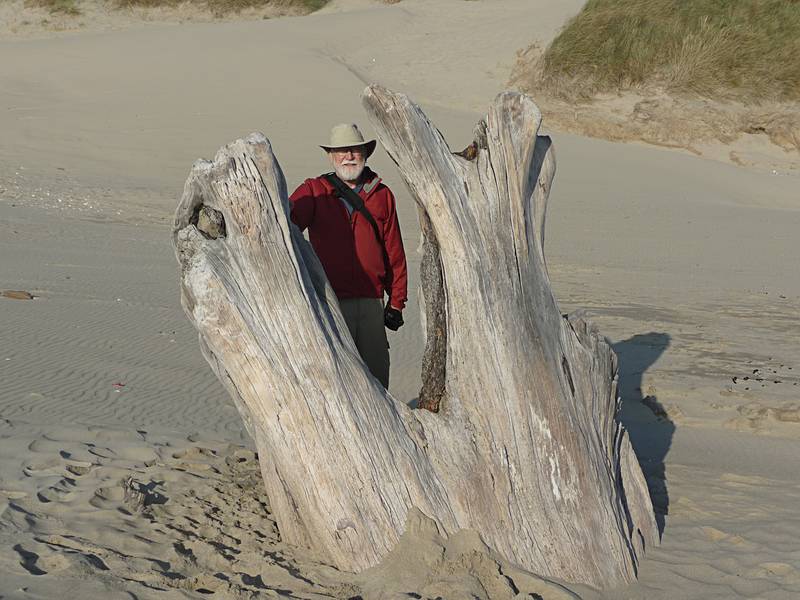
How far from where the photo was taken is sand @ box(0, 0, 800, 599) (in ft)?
13.4

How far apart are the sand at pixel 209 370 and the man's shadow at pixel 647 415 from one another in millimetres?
26

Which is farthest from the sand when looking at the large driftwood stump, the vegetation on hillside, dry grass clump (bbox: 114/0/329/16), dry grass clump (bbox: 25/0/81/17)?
dry grass clump (bbox: 114/0/329/16)

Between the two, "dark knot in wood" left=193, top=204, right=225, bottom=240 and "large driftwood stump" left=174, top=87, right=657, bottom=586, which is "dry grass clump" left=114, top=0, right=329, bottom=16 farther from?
"dark knot in wood" left=193, top=204, right=225, bottom=240

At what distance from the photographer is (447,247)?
4418 millimetres

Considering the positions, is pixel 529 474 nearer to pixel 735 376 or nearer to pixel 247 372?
pixel 247 372

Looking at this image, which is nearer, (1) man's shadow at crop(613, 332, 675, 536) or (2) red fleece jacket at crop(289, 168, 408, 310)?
(2) red fleece jacket at crop(289, 168, 408, 310)

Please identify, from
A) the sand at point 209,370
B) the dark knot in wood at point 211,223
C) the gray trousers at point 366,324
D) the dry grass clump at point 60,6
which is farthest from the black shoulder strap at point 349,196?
the dry grass clump at point 60,6

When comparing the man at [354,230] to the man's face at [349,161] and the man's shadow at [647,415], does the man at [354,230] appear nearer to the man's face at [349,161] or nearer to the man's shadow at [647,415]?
the man's face at [349,161]

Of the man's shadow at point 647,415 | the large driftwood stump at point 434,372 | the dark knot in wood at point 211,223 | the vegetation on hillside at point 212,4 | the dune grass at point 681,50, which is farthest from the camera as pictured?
the vegetation on hillside at point 212,4

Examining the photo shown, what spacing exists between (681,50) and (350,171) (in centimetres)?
2130

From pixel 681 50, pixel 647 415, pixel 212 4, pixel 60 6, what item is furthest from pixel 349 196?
pixel 212 4

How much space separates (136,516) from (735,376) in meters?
5.32

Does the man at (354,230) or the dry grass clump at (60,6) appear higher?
the dry grass clump at (60,6)

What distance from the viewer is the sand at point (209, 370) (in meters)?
4.09
